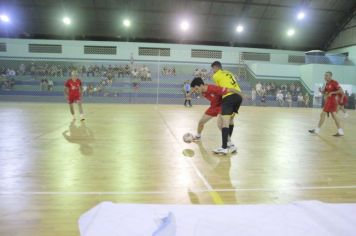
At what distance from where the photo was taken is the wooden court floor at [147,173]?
11.3ft

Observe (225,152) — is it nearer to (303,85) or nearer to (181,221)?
(181,221)

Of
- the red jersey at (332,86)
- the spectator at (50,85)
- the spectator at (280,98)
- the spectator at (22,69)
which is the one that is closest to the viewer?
the red jersey at (332,86)

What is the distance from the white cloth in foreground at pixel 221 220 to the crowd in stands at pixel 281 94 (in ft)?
71.8

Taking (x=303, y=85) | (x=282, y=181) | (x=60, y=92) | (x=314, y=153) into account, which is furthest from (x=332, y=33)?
(x=282, y=181)

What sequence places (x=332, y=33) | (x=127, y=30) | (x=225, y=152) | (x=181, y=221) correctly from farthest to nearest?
(x=332, y=33) < (x=127, y=30) < (x=225, y=152) < (x=181, y=221)

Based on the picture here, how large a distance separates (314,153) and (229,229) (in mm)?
4549

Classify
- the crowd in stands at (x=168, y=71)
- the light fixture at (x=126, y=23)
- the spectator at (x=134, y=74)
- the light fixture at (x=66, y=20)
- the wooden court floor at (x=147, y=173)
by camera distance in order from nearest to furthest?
the wooden court floor at (x=147, y=173)
the spectator at (x=134, y=74)
the light fixture at (x=66, y=20)
the crowd in stands at (x=168, y=71)
the light fixture at (x=126, y=23)

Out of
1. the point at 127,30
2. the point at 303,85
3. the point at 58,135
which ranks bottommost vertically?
the point at 58,135

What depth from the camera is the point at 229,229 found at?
267cm

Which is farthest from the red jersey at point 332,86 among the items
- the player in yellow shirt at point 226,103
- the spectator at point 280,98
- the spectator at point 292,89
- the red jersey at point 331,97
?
the spectator at point 292,89

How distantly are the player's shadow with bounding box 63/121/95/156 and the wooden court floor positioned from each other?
2 centimetres

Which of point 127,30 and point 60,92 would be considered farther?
point 127,30

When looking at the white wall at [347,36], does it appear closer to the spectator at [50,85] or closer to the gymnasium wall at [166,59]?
the gymnasium wall at [166,59]

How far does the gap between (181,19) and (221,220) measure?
25487 millimetres
